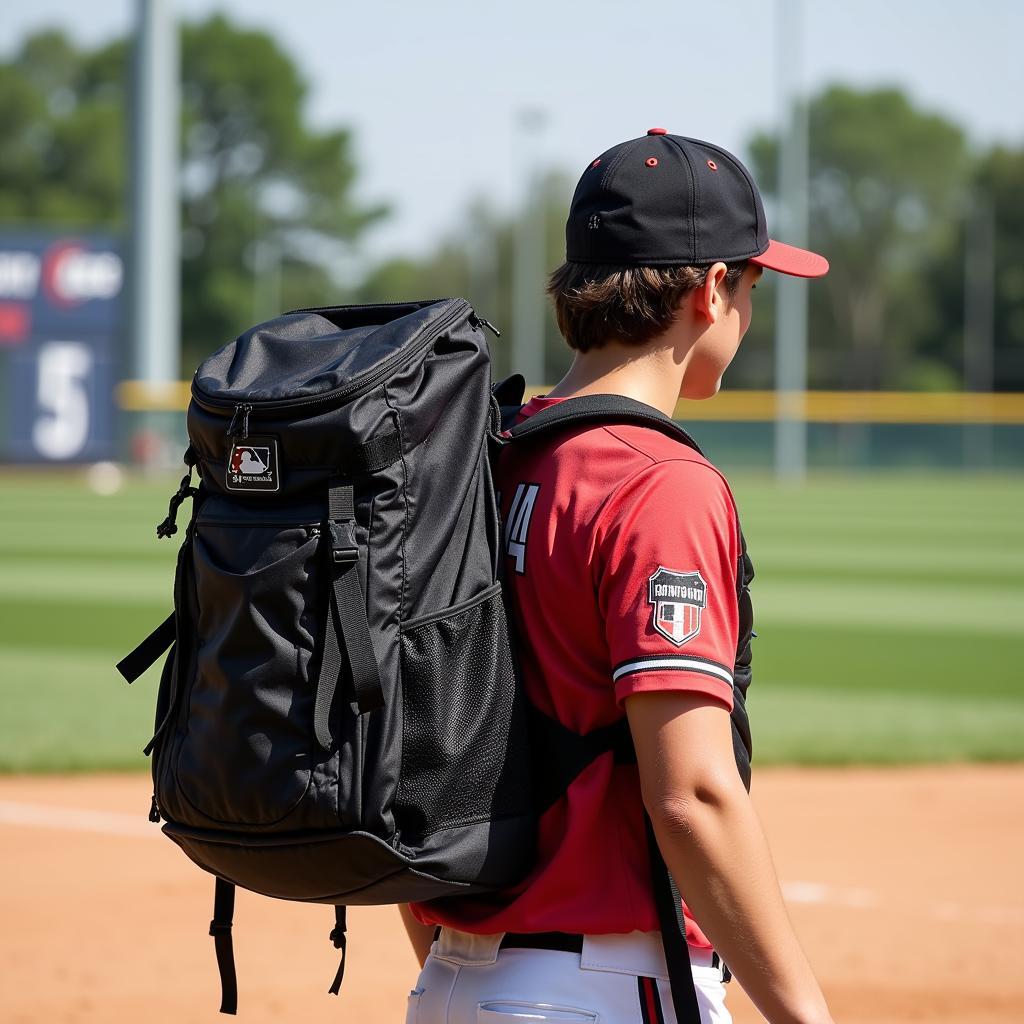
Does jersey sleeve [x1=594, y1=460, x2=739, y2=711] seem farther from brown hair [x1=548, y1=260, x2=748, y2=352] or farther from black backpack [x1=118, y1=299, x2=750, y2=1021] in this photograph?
brown hair [x1=548, y1=260, x2=748, y2=352]

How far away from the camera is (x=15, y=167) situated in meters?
66.8

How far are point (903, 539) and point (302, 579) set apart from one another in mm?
19766

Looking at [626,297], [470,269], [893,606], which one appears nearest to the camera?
[626,297]

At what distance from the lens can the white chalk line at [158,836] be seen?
5.39 meters

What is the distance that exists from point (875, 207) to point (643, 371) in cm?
7819

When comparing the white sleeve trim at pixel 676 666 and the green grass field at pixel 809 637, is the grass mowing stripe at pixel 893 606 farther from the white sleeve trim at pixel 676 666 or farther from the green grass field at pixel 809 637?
the white sleeve trim at pixel 676 666

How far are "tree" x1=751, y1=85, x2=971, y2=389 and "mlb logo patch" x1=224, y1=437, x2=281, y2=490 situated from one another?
6416 cm

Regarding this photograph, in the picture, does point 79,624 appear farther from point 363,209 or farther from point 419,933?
point 363,209

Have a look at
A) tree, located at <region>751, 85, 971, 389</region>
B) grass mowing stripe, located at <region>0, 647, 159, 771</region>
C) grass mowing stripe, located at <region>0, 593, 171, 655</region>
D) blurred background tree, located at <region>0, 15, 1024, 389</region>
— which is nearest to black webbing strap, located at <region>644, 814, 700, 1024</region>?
grass mowing stripe, located at <region>0, 647, 159, 771</region>

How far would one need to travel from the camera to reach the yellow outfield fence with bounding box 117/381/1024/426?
3603 centimetres

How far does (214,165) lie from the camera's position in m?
72.9

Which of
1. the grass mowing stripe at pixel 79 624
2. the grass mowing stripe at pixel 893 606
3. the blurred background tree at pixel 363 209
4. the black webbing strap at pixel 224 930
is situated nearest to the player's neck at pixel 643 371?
the black webbing strap at pixel 224 930

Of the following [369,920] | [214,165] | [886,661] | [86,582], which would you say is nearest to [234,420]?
[369,920]

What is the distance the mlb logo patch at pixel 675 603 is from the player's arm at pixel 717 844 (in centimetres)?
7
